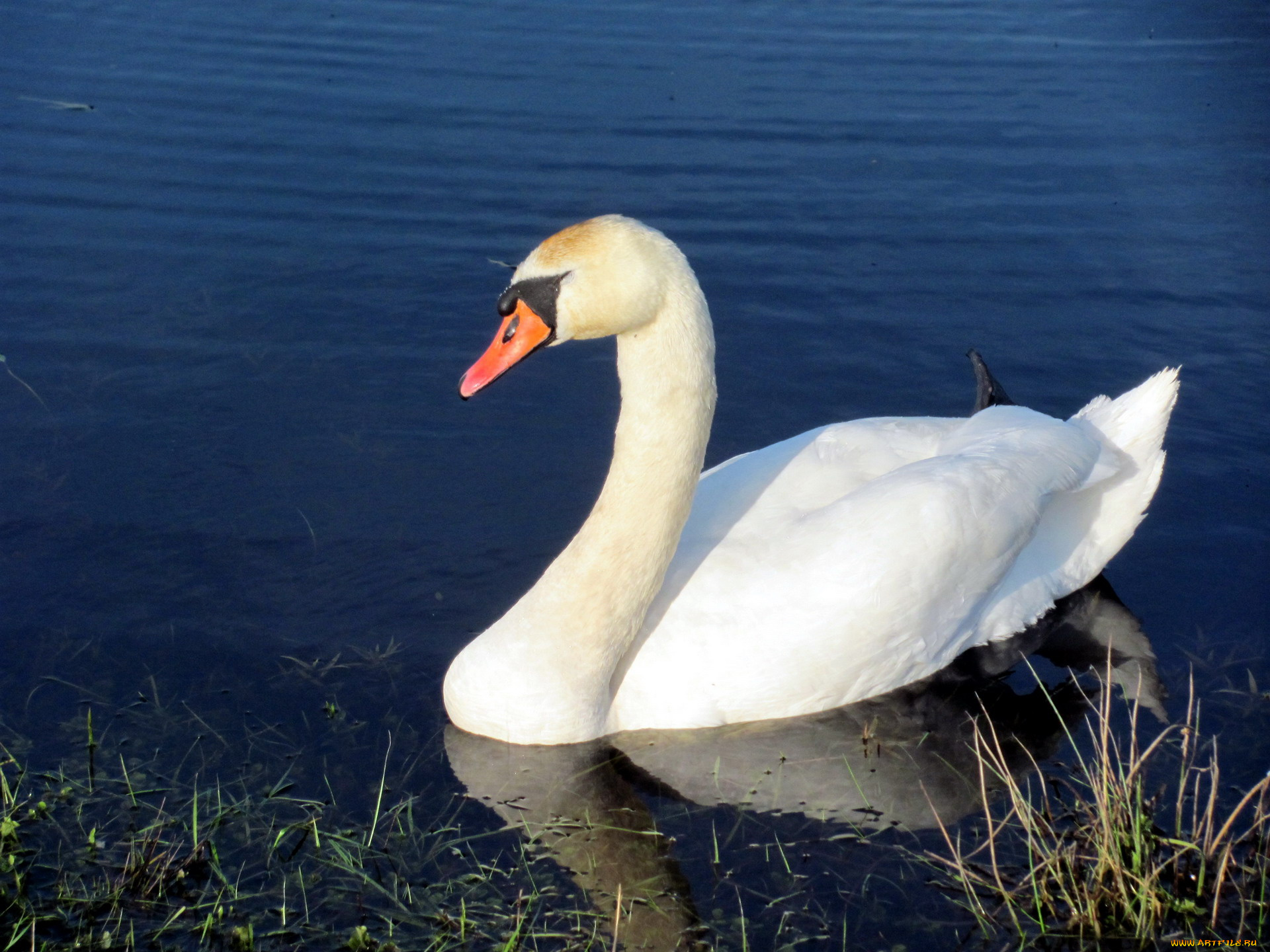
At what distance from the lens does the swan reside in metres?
4.71

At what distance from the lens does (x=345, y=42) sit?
12.5 metres

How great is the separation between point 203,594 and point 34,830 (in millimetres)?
1531

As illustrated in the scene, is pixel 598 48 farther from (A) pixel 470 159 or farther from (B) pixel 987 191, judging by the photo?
(B) pixel 987 191

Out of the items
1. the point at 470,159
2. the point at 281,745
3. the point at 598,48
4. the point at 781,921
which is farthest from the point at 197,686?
the point at 598,48

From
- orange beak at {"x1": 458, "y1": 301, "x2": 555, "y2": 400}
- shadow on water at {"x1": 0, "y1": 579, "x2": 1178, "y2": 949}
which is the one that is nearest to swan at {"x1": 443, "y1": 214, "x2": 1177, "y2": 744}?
orange beak at {"x1": 458, "y1": 301, "x2": 555, "y2": 400}

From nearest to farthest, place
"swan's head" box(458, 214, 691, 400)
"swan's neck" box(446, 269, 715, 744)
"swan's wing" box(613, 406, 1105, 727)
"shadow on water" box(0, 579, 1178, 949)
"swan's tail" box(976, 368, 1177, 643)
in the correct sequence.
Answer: "shadow on water" box(0, 579, 1178, 949)
"swan's head" box(458, 214, 691, 400)
"swan's neck" box(446, 269, 715, 744)
"swan's wing" box(613, 406, 1105, 727)
"swan's tail" box(976, 368, 1177, 643)

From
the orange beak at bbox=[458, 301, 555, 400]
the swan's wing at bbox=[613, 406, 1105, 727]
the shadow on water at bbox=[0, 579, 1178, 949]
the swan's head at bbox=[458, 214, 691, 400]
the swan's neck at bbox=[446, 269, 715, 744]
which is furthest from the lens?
the swan's wing at bbox=[613, 406, 1105, 727]

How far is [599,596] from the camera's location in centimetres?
505

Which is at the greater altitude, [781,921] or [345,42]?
[345,42]

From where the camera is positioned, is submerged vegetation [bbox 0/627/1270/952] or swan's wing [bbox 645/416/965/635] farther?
swan's wing [bbox 645/416/965/635]

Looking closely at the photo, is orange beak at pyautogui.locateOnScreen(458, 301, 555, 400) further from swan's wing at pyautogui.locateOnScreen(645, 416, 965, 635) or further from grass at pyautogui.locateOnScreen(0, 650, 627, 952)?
grass at pyautogui.locateOnScreen(0, 650, 627, 952)

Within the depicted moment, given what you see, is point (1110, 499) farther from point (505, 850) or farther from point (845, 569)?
point (505, 850)

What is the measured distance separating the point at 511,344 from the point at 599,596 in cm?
94

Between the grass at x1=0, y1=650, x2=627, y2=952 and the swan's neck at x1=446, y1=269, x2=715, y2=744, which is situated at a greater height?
the swan's neck at x1=446, y1=269, x2=715, y2=744
